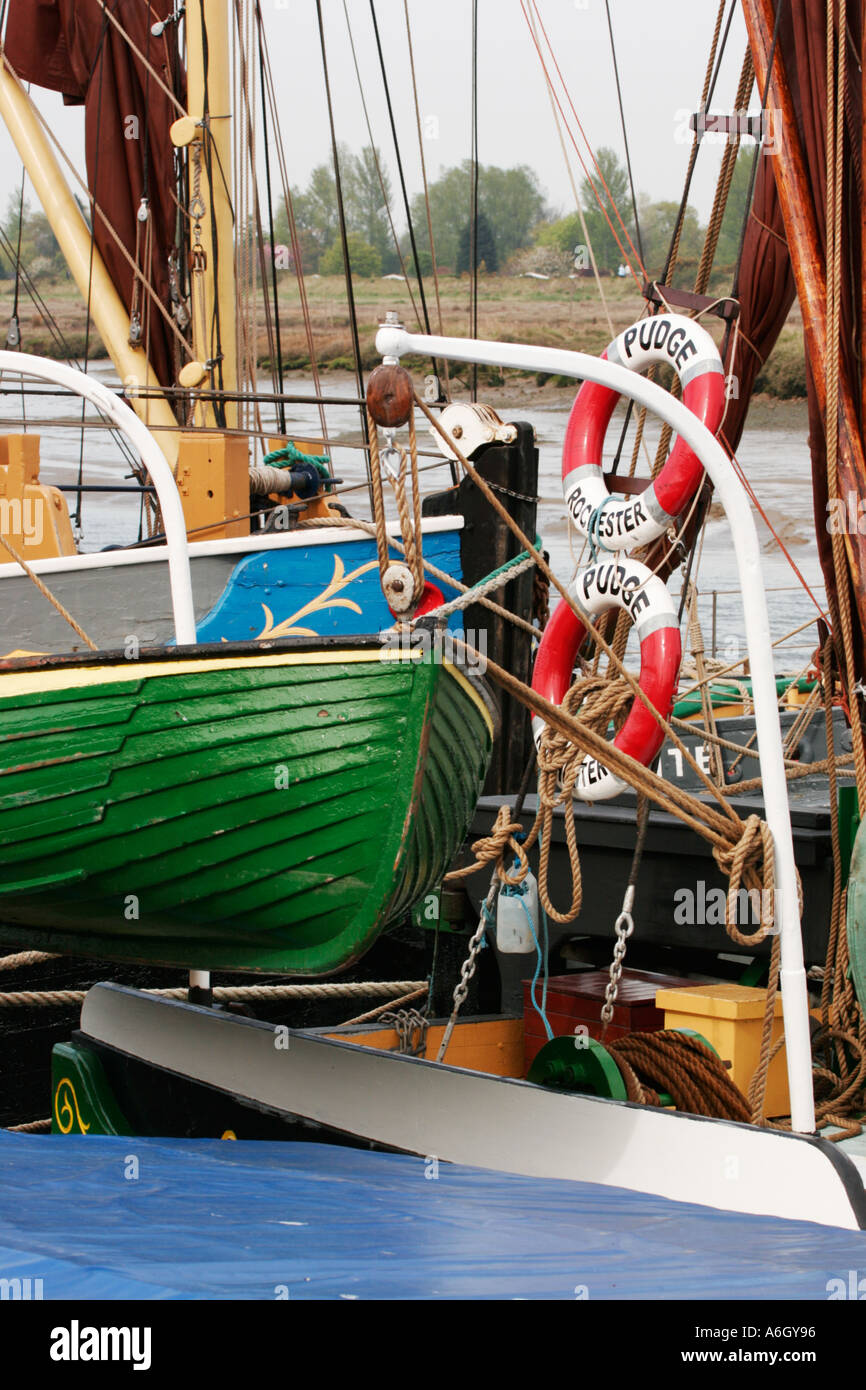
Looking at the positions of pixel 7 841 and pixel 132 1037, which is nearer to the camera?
pixel 7 841

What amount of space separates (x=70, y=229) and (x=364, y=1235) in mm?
8085

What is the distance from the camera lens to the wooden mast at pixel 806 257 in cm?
416

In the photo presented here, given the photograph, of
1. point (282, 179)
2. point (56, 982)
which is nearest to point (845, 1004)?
point (56, 982)

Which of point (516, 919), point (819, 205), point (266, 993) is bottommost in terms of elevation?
point (266, 993)

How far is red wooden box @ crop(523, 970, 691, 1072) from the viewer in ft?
14.0

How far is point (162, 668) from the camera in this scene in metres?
3.72

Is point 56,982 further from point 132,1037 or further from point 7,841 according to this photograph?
point 7,841

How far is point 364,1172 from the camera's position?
360 centimetres

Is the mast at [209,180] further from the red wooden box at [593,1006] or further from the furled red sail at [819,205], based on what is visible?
the red wooden box at [593,1006]

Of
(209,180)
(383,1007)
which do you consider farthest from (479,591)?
(209,180)

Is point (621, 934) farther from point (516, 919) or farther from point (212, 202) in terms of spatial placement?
point (212, 202)

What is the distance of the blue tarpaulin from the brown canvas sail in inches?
277

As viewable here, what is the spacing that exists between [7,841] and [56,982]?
221 cm

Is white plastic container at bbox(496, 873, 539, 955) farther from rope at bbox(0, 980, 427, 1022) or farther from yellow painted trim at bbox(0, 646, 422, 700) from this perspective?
yellow painted trim at bbox(0, 646, 422, 700)
